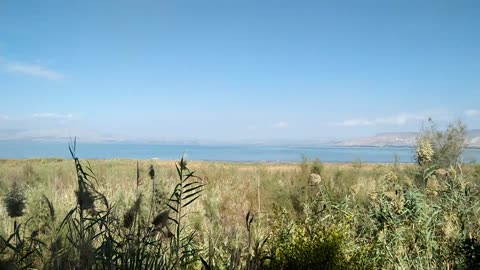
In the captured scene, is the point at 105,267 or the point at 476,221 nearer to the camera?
the point at 105,267

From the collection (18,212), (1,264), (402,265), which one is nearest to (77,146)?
(18,212)

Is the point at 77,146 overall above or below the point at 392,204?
above

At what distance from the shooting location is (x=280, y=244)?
3.87 meters

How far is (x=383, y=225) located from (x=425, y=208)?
0.44 metres

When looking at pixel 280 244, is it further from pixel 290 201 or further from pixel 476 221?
pixel 290 201

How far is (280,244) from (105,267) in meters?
1.98

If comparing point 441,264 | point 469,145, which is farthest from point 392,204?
point 469,145

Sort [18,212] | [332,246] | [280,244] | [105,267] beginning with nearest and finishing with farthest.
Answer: [18,212]
[105,267]
[332,246]
[280,244]

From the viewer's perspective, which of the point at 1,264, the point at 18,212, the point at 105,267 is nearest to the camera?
the point at 1,264

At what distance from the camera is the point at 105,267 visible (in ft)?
7.51

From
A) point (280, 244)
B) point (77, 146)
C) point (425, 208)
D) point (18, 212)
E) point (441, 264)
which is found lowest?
point (441, 264)

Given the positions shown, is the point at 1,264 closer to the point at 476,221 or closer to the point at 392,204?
the point at 392,204

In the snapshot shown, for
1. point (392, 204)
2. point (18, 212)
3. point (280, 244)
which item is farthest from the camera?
point (392, 204)

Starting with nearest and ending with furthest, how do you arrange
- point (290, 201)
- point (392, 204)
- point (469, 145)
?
point (392, 204) → point (290, 201) → point (469, 145)
